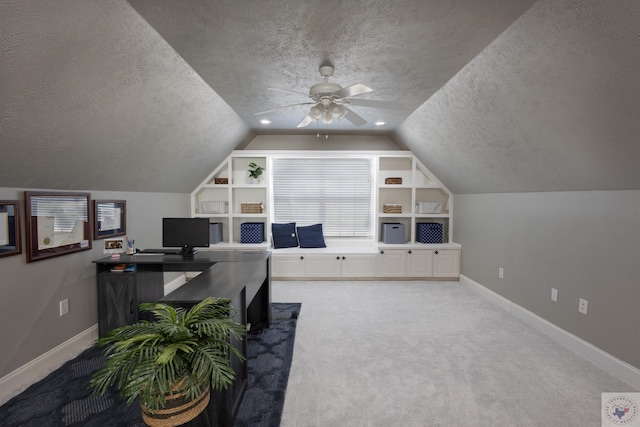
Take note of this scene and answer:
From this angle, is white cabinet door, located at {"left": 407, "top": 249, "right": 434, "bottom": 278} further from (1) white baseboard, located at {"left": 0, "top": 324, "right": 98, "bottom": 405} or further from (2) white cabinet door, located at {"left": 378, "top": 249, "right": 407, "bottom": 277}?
(1) white baseboard, located at {"left": 0, "top": 324, "right": 98, "bottom": 405}

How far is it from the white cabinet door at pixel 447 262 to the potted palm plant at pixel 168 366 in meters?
3.93

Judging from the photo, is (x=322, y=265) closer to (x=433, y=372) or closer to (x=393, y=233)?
(x=393, y=233)

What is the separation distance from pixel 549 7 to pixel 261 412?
2878 millimetres

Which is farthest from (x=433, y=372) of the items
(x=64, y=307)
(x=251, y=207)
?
(x=251, y=207)

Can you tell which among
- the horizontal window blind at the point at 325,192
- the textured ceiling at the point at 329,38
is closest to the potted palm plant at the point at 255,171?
the horizontal window blind at the point at 325,192

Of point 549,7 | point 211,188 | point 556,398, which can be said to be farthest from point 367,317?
point 211,188

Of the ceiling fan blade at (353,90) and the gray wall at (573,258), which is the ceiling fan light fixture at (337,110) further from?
the gray wall at (573,258)

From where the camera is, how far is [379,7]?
1.64 meters

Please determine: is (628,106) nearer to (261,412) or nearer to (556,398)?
(556,398)

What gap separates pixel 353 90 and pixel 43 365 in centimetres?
322

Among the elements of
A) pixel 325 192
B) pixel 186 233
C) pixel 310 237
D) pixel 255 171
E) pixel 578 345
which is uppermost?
pixel 255 171

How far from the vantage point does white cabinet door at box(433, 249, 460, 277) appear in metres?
4.55

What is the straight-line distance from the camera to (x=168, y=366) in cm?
113

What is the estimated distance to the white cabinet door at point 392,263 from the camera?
4555 mm
